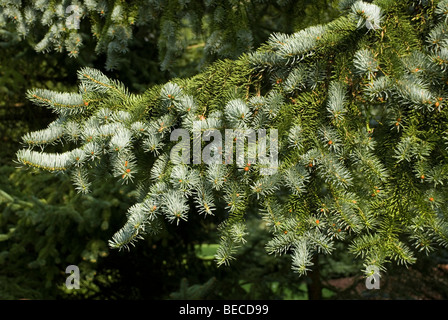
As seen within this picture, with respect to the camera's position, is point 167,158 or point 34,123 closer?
point 167,158

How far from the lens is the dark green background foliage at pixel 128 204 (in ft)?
9.93

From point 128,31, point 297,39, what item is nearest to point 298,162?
point 297,39

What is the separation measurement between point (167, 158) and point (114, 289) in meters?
3.60

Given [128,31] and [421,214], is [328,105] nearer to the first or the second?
[421,214]

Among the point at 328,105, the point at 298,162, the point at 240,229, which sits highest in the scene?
the point at 328,105

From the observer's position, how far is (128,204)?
13.5 ft

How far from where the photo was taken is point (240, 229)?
1.81 meters

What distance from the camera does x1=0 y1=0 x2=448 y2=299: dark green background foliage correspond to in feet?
9.93

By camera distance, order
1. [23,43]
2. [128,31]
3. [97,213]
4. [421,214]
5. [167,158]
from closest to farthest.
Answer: [421,214]
[167,158]
[128,31]
[97,213]
[23,43]

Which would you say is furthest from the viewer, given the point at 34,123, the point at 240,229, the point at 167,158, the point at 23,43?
the point at 34,123

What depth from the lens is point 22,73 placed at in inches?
200

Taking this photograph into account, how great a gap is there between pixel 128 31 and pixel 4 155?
3.02 meters

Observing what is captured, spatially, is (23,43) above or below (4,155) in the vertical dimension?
above

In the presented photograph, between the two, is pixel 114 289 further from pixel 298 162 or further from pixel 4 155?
pixel 298 162
